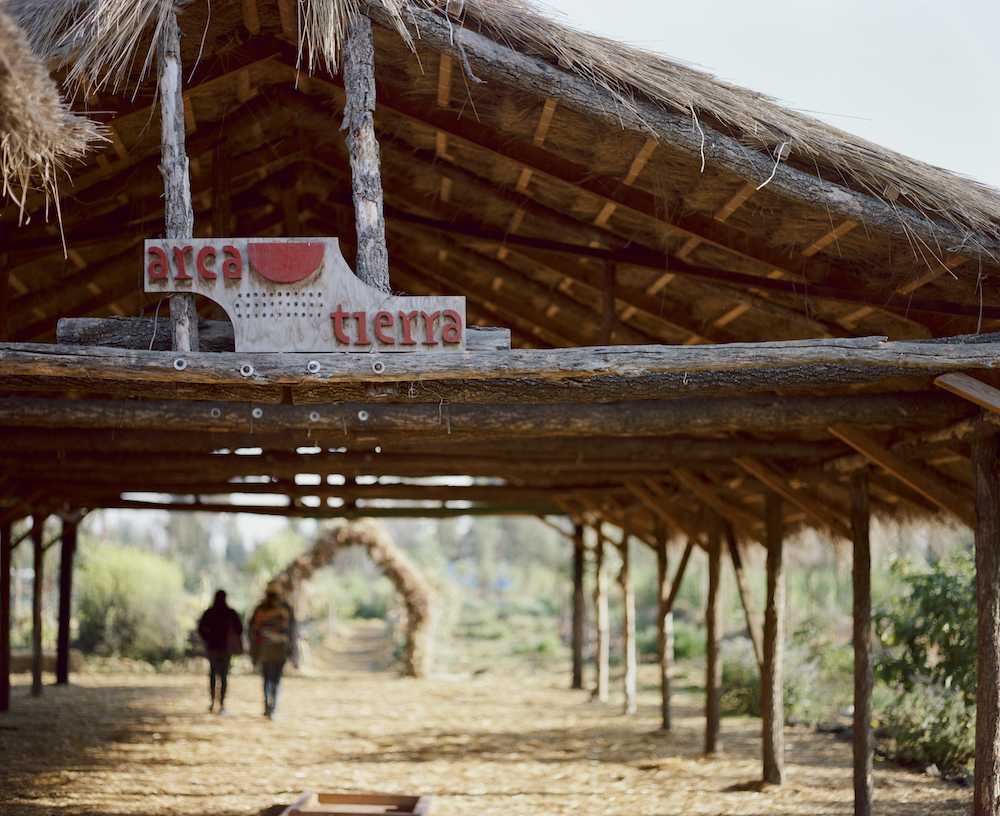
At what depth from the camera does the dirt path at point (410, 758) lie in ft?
21.0

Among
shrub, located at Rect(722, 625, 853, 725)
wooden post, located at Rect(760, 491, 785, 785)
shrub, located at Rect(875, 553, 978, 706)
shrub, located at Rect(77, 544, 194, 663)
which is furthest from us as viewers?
shrub, located at Rect(77, 544, 194, 663)

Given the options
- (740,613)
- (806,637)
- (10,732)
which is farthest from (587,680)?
(10,732)

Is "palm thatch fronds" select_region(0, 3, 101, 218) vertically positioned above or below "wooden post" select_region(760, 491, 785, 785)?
above

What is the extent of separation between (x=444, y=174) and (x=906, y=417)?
3321 millimetres

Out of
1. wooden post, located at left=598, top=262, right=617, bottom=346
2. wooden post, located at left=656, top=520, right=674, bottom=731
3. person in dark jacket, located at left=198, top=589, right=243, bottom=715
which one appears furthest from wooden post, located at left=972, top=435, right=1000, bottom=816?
person in dark jacket, located at left=198, top=589, right=243, bottom=715

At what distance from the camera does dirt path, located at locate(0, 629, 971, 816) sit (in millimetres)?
6406

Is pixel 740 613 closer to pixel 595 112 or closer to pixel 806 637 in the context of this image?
pixel 806 637

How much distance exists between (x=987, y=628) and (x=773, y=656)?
266cm

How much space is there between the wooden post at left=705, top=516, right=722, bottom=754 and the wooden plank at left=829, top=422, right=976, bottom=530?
315 cm

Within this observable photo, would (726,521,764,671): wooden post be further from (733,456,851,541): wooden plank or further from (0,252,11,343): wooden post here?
(0,252,11,343): wooden post

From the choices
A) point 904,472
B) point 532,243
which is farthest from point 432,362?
point 904,472

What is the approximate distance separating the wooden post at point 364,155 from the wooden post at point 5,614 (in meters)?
8.98

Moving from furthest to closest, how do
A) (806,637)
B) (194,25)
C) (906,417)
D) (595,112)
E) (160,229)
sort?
(806,637) < (160,229) < (906,417) < (194,25) < (595,112)

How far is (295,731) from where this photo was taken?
948cm
